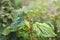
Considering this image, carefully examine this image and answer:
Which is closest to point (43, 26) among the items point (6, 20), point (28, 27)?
point (28, 27)

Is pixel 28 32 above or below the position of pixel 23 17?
below

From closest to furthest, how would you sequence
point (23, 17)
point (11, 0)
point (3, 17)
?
point (23, 17)
point (3, 17)
point (11, 0)

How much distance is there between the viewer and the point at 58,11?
1272 millimetres

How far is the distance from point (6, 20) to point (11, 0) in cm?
16

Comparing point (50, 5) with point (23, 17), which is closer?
point (23, 17)

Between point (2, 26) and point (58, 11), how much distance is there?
1.25 feet

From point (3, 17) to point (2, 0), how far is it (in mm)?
122

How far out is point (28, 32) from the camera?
1.02 m

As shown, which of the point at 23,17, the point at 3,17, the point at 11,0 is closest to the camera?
the point at 23,17

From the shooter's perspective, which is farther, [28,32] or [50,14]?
[50,14]

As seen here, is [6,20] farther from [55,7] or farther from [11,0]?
[55,7]

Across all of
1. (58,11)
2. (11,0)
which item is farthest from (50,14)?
(11,0)

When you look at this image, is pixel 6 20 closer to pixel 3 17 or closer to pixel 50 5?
pixel 3 17

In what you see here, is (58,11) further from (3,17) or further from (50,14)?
(3,17)
